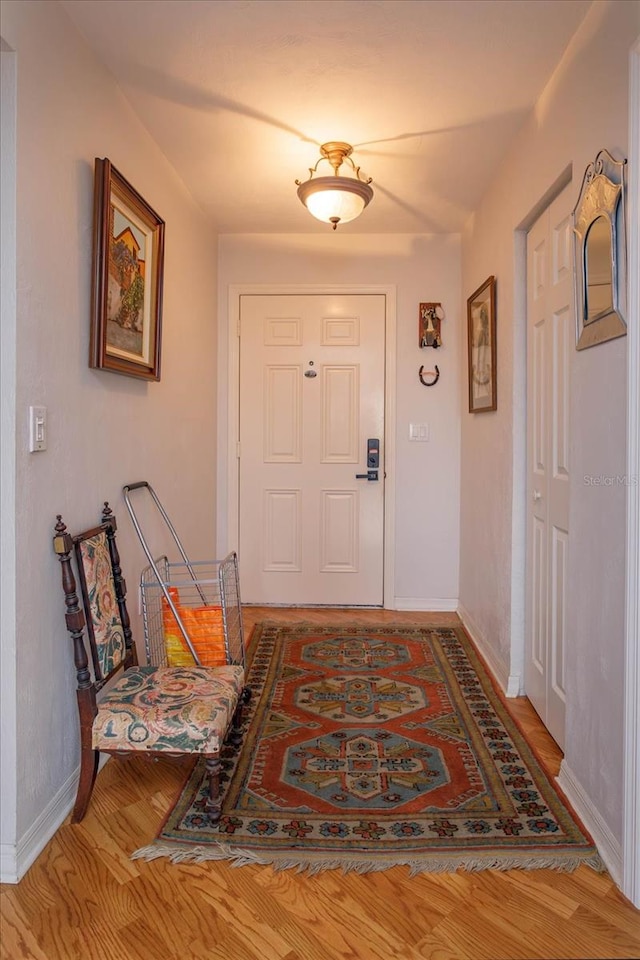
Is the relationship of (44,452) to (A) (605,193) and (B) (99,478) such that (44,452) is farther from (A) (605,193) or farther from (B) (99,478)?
(A) (605,193)

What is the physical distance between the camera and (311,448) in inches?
166

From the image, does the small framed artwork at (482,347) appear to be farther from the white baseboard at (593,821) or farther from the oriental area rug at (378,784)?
the white baseboard at (593,821)

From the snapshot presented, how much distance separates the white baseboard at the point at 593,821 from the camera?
1640 millimetres

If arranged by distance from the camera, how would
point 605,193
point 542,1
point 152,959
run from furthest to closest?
1. point 542,1
2. point 605,193
3. point 152,959

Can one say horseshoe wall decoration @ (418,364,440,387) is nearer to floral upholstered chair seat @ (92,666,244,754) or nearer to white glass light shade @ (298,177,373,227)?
white glass light shade @ (298,177,373,227)

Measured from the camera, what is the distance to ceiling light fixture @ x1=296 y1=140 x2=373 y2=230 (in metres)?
2.80

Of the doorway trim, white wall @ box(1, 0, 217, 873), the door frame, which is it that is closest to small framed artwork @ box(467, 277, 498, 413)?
the door frame

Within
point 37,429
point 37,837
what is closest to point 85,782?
point 37,837

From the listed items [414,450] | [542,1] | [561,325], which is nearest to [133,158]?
[542,1]

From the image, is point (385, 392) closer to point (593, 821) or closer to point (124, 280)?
point (124, 280)

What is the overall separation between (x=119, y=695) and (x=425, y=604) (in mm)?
2597

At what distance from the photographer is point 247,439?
13.9ft

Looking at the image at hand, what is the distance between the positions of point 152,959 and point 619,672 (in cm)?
129

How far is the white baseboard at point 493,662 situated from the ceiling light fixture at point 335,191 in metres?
2.18
